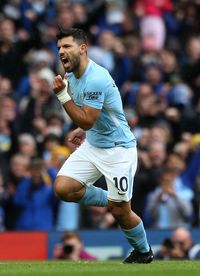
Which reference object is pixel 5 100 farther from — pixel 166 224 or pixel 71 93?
pixel 71 93

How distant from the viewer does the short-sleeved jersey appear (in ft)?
36.7

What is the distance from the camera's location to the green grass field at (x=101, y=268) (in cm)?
1049

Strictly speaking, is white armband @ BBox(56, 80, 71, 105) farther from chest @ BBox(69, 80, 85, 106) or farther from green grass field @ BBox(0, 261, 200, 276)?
green grass field @ BBox(0, 261, 200, 276)

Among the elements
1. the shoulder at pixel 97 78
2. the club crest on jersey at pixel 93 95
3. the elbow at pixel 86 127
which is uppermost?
the shoulder at pixel 97 78

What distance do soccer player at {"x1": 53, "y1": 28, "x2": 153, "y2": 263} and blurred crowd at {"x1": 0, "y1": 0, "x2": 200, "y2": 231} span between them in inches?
103

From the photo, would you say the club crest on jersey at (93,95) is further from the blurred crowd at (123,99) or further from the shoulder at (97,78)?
the blurred crowd at (123,99)

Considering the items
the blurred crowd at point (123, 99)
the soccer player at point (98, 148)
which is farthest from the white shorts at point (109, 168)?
the blurred crowd at point (123, 99)

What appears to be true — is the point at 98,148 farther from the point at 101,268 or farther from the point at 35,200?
the point at 35,200

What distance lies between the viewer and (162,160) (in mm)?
16469

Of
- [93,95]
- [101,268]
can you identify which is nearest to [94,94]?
[93,95]

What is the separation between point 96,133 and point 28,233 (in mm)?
3658

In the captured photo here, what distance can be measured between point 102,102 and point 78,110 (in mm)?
301

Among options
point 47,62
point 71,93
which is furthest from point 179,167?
point 71,93

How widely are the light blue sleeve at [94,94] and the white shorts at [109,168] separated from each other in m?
0.63
